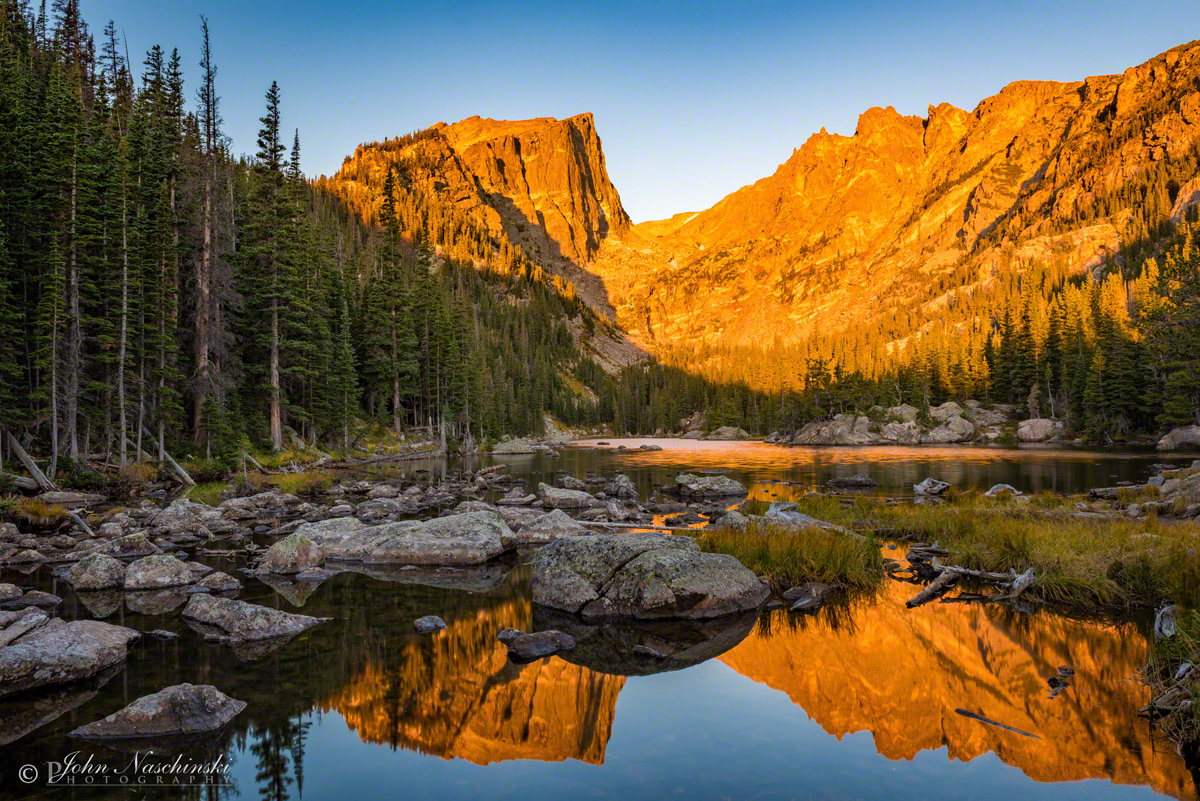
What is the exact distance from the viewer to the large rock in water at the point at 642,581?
10727 millimetres

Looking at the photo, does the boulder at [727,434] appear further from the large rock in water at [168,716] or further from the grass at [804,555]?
the large rock in water at [168,716]

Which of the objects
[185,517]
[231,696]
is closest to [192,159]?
[185,517]

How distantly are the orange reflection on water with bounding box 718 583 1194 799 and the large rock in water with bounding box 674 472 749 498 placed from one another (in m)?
17.5

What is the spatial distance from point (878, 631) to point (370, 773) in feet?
26.1

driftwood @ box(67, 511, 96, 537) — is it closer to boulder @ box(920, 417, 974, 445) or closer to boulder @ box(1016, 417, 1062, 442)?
boulder @ box(920, 417, 974, 445)

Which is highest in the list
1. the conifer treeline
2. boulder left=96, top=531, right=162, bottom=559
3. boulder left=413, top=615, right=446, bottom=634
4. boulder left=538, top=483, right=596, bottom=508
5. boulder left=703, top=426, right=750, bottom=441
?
the conifer treeline

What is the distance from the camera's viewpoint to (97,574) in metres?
12.6

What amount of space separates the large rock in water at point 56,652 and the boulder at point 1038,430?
91.7 meters

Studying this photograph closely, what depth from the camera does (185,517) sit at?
64.0ft

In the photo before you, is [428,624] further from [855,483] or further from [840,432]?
[840,432]

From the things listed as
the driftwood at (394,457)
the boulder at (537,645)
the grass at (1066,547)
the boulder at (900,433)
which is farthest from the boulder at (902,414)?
the boulder at (537,645)

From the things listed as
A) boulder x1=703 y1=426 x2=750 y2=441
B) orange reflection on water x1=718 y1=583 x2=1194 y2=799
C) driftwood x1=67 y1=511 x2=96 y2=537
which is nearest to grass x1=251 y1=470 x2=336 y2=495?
driftwood x1=67 y1=511 x2=96 y2=537

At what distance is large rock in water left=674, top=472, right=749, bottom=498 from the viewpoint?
28.5 m

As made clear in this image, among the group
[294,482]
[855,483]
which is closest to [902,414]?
[855,483]
